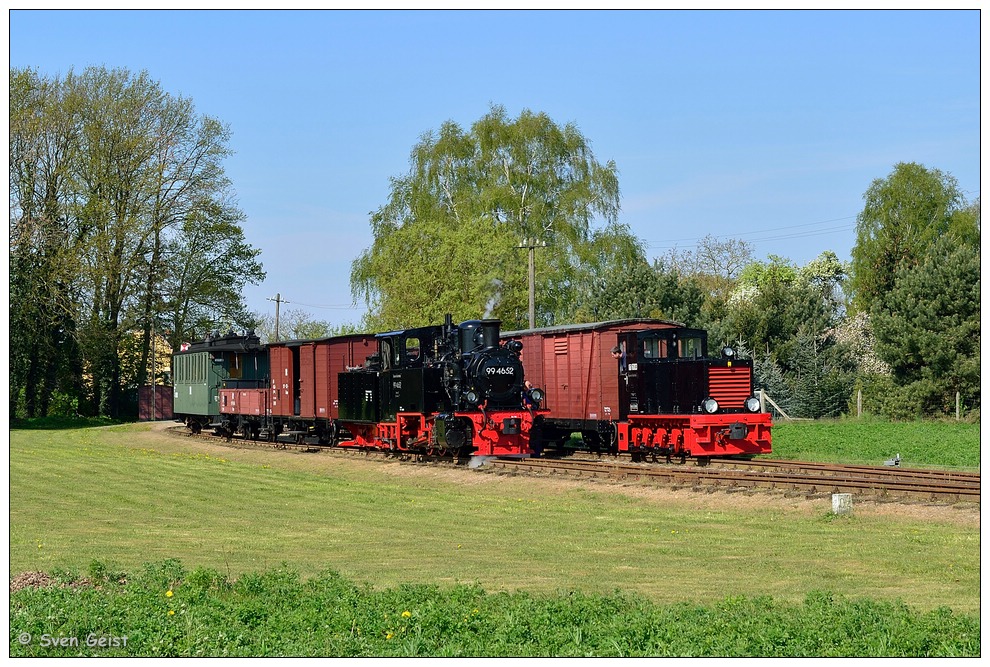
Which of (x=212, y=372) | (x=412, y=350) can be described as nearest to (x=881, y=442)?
(x=412, y=350)

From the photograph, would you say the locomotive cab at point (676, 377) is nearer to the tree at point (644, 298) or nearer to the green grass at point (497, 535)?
the green grass at point (497, 535)

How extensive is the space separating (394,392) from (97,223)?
30.0 metres

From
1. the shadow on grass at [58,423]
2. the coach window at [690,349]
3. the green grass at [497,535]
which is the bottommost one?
the green grass at [497,535]

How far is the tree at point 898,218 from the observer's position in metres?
70.4

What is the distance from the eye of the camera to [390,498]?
75.8ft

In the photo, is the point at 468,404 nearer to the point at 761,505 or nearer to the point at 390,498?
the point at 390,498

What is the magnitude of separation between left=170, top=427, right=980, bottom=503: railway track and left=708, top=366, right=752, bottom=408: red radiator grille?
1530mm

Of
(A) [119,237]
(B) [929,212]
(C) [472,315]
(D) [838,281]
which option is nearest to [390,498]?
(C) [472,315]

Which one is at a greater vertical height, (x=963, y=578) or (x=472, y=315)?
(x=472, y=315)

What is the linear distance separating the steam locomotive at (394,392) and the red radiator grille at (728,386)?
180 inches

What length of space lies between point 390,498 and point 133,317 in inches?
1525

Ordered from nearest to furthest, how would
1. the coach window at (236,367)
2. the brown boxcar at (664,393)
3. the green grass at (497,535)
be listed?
1. the green grass at (497,535)
2. the brown boxcar at (664,393)
3. the coach window at (236,367)

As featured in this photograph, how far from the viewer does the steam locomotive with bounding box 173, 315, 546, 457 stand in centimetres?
2930

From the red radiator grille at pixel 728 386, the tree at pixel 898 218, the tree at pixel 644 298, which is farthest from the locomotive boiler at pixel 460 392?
the tree at pixel 898 218
